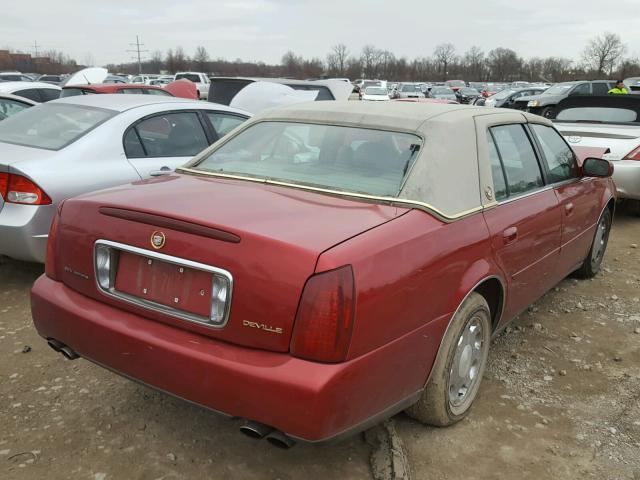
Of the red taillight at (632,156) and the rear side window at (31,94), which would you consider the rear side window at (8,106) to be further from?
the red taillight at (632,156)

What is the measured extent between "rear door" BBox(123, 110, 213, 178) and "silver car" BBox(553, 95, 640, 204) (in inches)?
177

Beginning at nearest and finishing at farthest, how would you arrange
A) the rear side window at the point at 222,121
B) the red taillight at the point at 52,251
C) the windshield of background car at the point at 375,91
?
the red taillight at the point at 52,251 < the rear side window at the point at 222,121 < the windshield of background car at the point at 375,91

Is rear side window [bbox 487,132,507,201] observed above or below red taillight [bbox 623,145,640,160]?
above

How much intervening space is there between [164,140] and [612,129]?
222 inches

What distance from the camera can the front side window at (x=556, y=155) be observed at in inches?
150

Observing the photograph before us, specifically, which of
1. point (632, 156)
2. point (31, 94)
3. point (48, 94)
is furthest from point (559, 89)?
point (31, 94)

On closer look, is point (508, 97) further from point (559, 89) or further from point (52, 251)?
point (52, 251)

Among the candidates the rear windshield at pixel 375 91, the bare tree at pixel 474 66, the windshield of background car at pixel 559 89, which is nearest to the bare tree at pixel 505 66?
the bare tree at pixel 474 66

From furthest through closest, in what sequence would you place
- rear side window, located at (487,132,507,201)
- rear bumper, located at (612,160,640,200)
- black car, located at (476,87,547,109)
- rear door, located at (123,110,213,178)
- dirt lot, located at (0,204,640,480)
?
black car, located at (476,87,547,109) < rear bumper, located at (612,160,640,200) < rear door, located at (123,110,213,178) < rear side window, located at (487,132,507,201) < dirt lot, located at (0,204,640,480)

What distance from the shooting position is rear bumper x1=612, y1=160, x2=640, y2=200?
6867 mm

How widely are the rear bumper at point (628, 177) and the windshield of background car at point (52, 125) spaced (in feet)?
18.7

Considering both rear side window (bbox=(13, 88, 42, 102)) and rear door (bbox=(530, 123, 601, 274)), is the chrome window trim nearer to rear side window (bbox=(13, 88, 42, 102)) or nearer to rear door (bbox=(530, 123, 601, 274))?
rear door (bbox=(530, 123, 601, 274))

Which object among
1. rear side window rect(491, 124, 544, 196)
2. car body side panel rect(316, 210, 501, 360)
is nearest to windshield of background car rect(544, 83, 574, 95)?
rear side window rect(491, 124, 544, 196)

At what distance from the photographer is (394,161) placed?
2.78 metres
